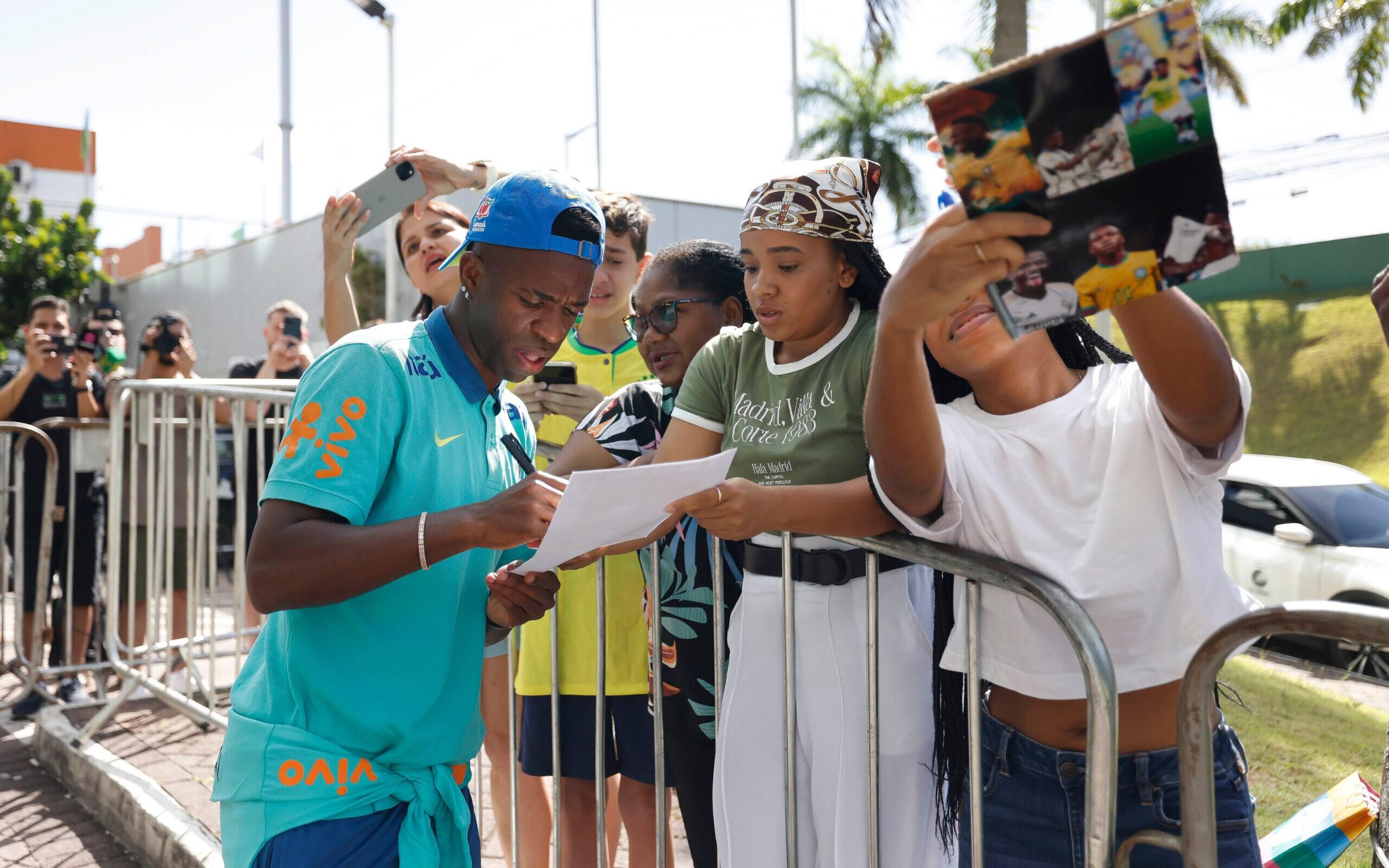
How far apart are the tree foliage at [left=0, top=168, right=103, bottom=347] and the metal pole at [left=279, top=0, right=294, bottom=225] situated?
24.4ft

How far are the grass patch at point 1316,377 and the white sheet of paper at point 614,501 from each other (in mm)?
22710

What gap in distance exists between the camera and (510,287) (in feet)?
6.36

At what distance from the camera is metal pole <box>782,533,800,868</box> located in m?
2.13

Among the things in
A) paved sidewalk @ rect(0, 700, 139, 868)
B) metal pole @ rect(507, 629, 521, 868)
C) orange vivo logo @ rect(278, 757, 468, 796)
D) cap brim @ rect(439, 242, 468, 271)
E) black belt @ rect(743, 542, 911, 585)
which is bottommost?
paved sidewalk @ rect(0, 700, 139, 868)

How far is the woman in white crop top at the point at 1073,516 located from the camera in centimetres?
163

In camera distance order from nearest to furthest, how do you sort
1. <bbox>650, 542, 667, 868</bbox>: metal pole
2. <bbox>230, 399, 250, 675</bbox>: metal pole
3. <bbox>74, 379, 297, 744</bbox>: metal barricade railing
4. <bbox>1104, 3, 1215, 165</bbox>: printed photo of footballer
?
<bbox>1104, 3, 1215, 165</bbox>: printed photo of footballer, <bbox>650, 542, 667, 868</bbox>: metal pole, <bbox>230, 399, 250, 675</bbox>: metal pole, <bbox>74, 379, 297, 744</bbox>: metal barricade railing

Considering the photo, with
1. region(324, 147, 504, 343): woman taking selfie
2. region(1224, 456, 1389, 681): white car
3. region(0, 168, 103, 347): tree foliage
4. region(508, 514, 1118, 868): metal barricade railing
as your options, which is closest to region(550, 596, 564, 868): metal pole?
region(508, 514, 1118, 868): metal barricade railing

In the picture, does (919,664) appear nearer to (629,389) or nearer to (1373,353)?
(629,389)

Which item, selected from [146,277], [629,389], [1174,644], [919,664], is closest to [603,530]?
[919,664]

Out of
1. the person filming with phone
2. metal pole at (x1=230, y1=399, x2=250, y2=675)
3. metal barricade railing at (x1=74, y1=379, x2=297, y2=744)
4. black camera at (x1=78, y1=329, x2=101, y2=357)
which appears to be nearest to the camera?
→ metal pole at (x1=230, y1=399, x2=250, y2=675)

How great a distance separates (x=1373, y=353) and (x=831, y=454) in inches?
1024

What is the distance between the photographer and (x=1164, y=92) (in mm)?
1133

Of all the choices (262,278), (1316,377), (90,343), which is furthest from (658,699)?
(1316,377)

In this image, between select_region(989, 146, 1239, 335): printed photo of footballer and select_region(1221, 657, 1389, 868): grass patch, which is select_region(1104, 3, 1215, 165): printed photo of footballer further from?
select_region(1221, 657, 1389, 868): grass patch
